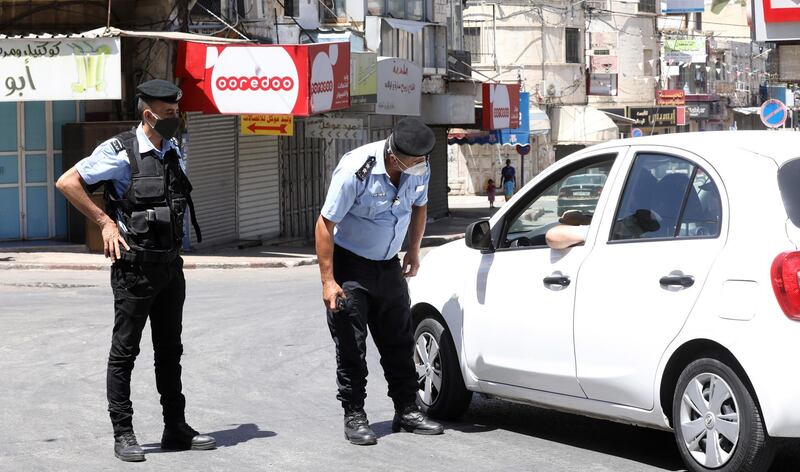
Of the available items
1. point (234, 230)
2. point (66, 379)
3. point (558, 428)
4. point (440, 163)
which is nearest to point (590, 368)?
point (558, 428)

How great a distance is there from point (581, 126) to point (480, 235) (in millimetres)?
49262

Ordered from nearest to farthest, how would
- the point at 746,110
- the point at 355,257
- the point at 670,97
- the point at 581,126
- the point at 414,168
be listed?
the point at 414,168 → the point at 355,257 → the point at 581,126 → the point at 670,97 → the point at 746,110

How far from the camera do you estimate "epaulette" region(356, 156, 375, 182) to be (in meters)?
7.23

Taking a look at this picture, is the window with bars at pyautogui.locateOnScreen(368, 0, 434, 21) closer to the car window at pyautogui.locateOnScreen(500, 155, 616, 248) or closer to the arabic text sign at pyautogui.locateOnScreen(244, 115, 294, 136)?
the arabic text sign at pyautogui.locateOnScreen(244, 115, 294, 136)

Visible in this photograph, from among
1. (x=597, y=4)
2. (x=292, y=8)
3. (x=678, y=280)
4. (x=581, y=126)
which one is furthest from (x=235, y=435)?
(x=597, y=4)

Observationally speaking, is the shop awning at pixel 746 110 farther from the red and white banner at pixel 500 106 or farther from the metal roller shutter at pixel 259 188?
the metal roller shutter at pixel 259 188

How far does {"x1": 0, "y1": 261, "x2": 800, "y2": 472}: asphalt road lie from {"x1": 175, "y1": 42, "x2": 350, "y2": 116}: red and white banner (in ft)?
33.6

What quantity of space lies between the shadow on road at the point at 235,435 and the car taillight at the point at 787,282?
301 centimetres

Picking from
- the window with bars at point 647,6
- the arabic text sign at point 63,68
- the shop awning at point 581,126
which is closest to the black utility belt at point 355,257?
the arabic text sign at point 63,68

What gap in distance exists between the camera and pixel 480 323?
7.63m

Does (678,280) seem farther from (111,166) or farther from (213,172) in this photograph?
(213,172)

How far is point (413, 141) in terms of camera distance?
715cm

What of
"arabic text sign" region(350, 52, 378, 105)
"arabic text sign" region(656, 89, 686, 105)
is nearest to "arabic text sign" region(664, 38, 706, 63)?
"arabic text sign" region(656, 89, 686, 105)

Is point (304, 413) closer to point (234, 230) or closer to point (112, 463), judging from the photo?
point (112, 463)
